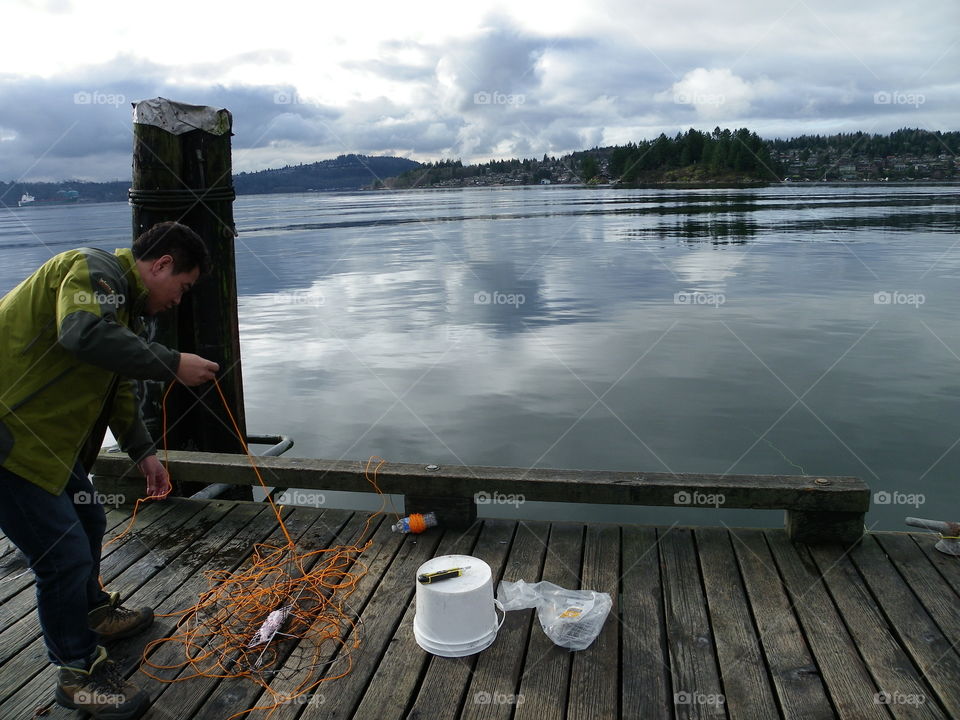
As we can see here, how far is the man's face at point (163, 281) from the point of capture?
10.3 feet

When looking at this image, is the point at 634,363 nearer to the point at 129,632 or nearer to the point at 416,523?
the point at 416,523

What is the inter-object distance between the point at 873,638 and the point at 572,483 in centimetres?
166

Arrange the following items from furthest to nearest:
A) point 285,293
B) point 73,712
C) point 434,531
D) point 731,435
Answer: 1. point 285,293
2. point 731,435
3. point 434,531
4. point 73,712

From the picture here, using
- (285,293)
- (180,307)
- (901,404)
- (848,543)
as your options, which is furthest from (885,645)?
(285,293)

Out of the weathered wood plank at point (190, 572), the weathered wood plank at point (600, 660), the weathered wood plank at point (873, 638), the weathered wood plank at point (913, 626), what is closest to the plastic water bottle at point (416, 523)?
the weathered wood plank at point (190, 572)

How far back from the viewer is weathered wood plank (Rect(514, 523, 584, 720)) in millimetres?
3029

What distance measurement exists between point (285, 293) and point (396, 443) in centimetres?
1133

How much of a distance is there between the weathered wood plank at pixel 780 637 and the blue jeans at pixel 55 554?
9.32 ft

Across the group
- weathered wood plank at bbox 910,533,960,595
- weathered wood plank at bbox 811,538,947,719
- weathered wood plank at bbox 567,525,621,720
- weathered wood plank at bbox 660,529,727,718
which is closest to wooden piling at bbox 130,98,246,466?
weathered wood plank at bbox 567,525,621,720

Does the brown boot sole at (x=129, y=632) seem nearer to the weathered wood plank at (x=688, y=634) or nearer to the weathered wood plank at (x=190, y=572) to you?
the weathered wood plank at (x=190, y=572)

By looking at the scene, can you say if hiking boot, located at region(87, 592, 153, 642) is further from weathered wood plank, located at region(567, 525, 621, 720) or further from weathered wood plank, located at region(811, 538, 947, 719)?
weathered wood plank, located at region(811, 538, 947, 719)

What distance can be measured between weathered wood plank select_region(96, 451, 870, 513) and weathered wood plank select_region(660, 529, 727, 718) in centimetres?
32

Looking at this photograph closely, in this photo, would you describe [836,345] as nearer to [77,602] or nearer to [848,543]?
[848,543]

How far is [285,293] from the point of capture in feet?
61.8
